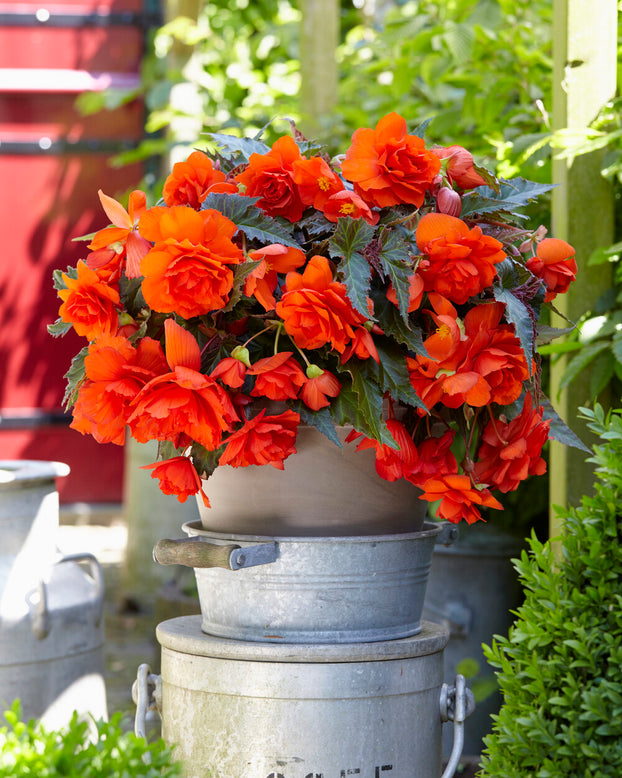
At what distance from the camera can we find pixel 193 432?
125 centimetres

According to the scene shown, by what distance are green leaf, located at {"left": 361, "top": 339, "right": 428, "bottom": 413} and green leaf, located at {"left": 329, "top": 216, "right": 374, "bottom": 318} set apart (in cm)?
10

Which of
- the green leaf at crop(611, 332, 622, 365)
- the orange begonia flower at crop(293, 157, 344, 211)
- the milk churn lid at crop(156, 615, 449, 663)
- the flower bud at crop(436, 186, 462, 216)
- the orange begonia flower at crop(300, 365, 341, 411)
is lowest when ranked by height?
the milk churn lid at crop(156, 615, 449, 663)

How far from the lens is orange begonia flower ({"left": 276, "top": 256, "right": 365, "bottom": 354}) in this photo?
1.22 meters

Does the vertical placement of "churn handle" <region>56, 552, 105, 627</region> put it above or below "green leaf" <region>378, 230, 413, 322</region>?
below

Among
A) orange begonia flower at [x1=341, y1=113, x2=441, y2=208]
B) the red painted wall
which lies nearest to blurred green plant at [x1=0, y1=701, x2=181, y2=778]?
orange begonia flower at [x1=341, y1=113, x2=441, y2=208]

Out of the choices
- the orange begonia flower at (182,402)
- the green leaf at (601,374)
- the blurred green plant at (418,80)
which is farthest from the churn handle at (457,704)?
the blurred green plant at (418,80)

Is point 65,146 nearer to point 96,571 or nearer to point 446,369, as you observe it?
point 96,571

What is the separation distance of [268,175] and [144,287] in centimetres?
25

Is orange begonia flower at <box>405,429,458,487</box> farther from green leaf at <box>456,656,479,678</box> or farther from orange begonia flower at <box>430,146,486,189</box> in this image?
green leaf at <box>456,656,479,678</box>

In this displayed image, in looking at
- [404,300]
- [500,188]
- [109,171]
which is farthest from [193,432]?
[109,171]

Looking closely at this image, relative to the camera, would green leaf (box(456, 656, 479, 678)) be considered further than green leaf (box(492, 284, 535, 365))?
Yes

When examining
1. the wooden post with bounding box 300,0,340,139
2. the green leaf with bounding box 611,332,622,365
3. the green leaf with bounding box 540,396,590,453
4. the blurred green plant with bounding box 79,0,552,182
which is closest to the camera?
the green leaf with bounding box 540,396,590,453

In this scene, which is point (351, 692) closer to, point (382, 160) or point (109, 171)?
point (382, 160)

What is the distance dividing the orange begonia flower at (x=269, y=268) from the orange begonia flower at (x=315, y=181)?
90 millimetres
